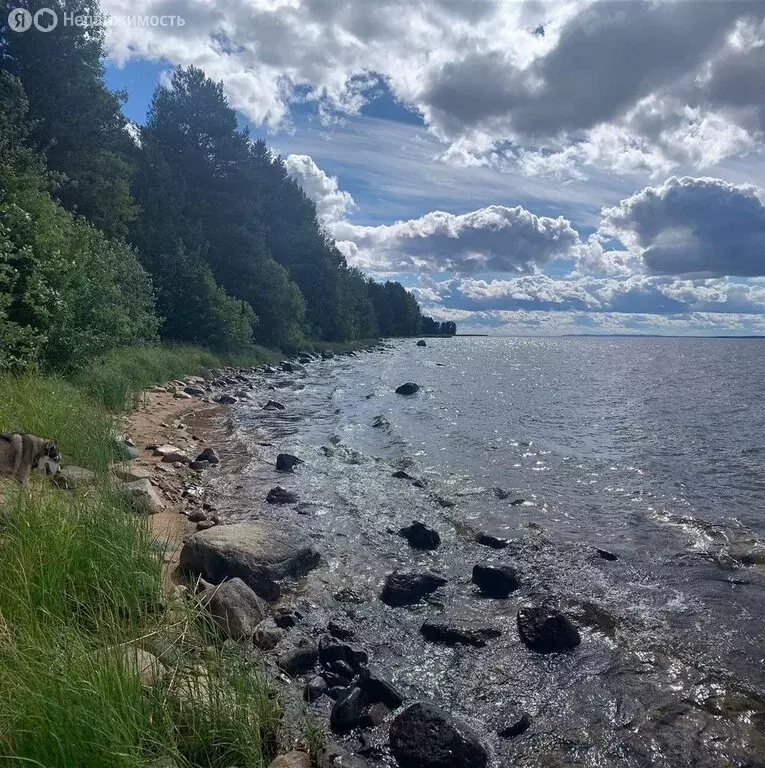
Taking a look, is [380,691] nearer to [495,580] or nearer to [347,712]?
[347,712]

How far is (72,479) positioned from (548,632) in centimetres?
646

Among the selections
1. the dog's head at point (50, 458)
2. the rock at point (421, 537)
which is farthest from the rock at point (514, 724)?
the dog's head at point (50, 458)

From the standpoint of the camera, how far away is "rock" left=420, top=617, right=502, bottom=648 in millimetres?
6703

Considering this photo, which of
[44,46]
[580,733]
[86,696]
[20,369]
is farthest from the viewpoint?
[44,46]

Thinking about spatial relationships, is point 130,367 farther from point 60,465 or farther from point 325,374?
point 325,374

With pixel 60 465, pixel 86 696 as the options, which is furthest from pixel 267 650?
pixel 60 465

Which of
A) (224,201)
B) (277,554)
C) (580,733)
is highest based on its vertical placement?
(224,201)

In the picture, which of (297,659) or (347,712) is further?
(297,659)

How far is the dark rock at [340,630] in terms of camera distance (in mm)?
6574

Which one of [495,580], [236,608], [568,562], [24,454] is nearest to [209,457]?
[24,454]

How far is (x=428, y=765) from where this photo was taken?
15.3ft

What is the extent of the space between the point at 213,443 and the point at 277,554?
9.07m

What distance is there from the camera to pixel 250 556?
7.62 m

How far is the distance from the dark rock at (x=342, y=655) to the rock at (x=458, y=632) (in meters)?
1.03
